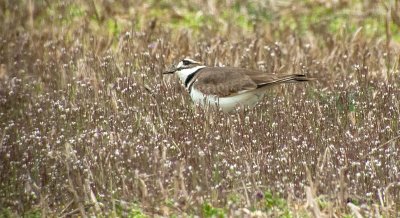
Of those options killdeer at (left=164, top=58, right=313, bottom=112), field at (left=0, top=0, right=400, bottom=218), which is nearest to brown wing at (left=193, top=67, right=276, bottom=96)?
killdeer at (left=164, top=58, right=313, bottom=112)

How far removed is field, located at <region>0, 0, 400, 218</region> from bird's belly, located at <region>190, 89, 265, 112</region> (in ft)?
0.44

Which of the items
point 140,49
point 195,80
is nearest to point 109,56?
point 140,49

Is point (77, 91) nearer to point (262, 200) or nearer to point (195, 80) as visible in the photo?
point (195, 80)

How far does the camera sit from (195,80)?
9.34 meters

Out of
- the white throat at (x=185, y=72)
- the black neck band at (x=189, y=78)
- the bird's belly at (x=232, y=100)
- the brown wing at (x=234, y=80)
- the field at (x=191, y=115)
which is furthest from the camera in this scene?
the white throat at (x=185, y=72)

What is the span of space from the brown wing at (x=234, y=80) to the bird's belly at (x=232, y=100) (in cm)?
5

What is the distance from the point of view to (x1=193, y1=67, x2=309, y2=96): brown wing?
897 centimetres

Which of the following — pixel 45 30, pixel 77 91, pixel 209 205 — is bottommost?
pixel 209 205

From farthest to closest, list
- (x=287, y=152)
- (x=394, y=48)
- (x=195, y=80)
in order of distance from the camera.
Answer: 1. (x=394, y=48)
2. (x=195, y=80)
3. (x=287, y=152)

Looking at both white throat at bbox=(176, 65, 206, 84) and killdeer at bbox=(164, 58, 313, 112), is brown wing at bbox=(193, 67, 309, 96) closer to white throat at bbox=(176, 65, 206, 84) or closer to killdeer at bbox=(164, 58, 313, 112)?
killdeer at bbox=(164, 58, 313, 112)

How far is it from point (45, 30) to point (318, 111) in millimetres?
4974

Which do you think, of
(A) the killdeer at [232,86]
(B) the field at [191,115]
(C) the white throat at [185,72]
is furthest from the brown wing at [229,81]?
(C) the white throat at [185,72]

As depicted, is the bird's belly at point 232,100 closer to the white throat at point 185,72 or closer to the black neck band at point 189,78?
the black neck band at point 189,78

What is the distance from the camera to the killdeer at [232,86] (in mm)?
9000
